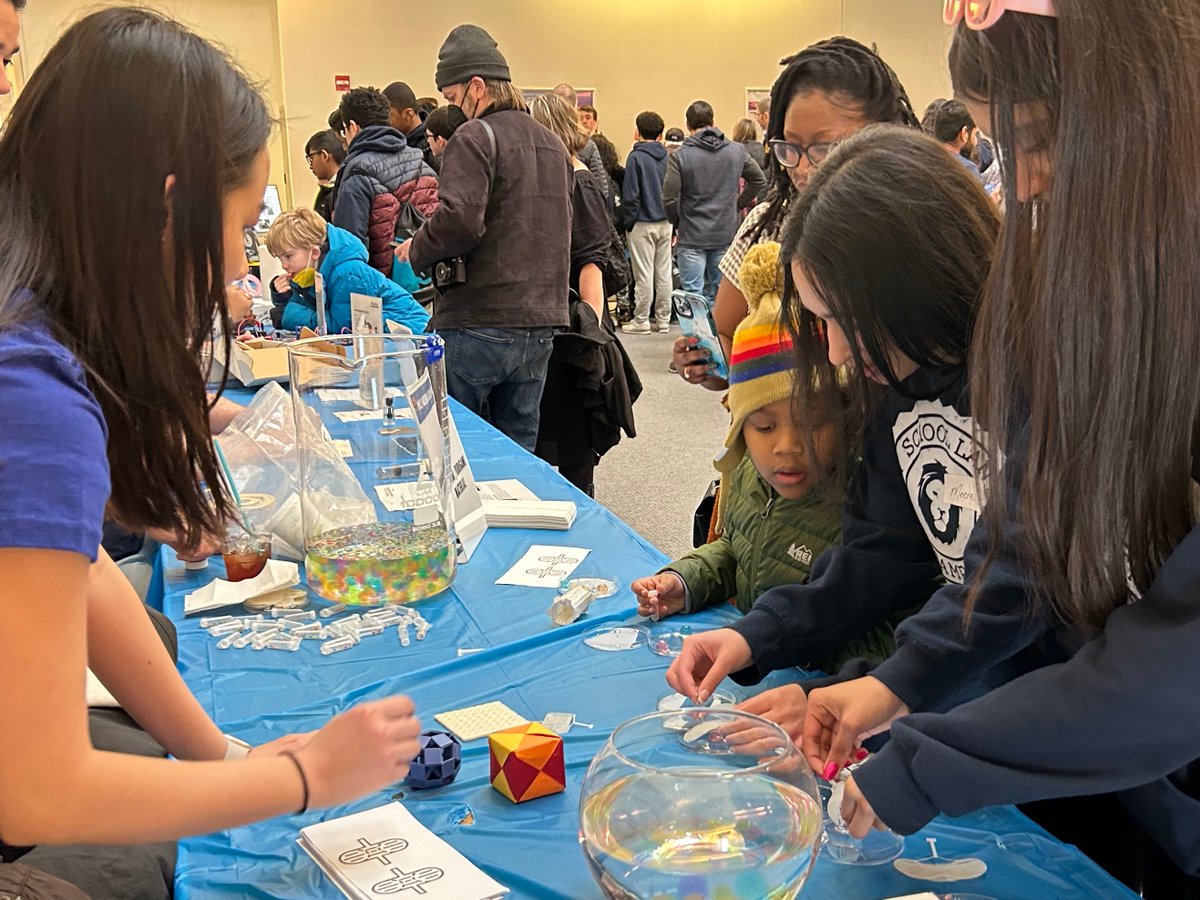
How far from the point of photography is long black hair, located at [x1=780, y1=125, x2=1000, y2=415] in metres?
1.19

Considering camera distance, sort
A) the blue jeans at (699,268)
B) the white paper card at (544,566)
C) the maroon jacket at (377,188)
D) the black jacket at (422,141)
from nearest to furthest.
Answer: the white paper card at (544,566), the maroon jacket at (377,188), the black jacket at (422,141), the blue jeans at (699,268)

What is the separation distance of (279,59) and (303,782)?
10.1 meters

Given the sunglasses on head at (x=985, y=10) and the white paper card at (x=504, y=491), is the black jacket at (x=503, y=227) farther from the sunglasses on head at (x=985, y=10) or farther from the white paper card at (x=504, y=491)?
the sunglasses on head at (x=985, y=10)

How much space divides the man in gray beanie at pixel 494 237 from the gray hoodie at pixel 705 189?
4376 mm

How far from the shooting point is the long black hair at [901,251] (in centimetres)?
119

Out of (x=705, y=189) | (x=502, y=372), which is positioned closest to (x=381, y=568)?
(x=502, y=372)

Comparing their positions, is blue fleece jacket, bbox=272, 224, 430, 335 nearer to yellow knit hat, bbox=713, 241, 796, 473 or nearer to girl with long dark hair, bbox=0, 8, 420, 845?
yellow knit hat, bbox=713, 241, 796, 473

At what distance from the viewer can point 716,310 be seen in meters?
2.29

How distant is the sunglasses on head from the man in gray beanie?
2387mm

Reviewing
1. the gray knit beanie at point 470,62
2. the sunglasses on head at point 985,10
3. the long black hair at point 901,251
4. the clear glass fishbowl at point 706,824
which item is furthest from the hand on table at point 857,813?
the gray knit beanie at point 470,62

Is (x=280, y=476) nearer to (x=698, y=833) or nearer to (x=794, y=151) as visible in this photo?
(x=794, y=151)

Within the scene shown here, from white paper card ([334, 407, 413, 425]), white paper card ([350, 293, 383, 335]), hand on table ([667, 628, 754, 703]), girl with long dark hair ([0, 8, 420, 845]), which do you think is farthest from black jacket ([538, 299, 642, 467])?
girl with long dark hair ([0, 8, 420, 845])

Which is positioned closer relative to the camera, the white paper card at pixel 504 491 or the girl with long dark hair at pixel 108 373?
the girl with long dark hair at pixel 108 373

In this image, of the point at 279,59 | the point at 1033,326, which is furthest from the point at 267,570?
the point at 279,59
